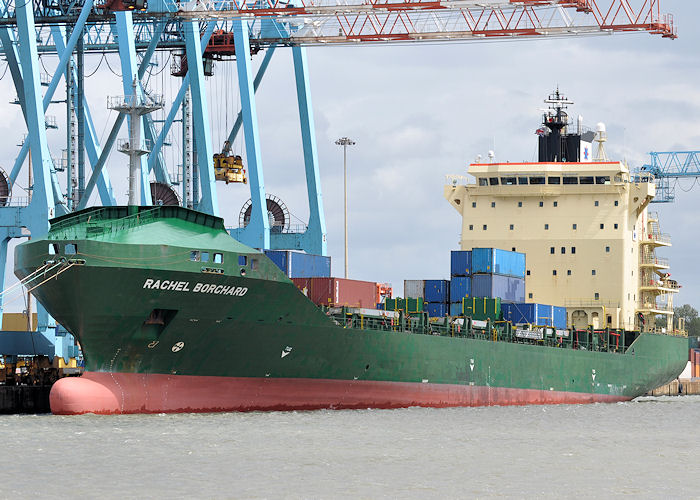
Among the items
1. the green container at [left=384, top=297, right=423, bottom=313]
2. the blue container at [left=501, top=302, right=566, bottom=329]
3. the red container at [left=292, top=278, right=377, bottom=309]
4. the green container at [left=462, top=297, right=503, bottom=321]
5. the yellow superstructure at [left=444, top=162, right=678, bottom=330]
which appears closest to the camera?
the red container at [left=292, top=278, right=377, bottom=309]

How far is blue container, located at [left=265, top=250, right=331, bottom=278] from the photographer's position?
37.0 m

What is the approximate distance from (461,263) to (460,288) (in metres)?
0.87

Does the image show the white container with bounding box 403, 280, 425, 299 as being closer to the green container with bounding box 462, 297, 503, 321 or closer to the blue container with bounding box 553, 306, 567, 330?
the green container with bounding box 462, 297, 503, 321

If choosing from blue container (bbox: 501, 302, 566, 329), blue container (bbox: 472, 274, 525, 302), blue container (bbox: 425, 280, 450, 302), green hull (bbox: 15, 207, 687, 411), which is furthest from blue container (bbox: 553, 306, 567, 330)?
green hull (bbox: 15, 207, 687, 411)

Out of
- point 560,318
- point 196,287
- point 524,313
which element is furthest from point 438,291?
point 196,287

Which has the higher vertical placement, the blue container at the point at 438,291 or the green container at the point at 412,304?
the blue container at the point at 438,291

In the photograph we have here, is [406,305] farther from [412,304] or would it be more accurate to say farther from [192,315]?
[192,315]

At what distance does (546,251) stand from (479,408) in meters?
11.3

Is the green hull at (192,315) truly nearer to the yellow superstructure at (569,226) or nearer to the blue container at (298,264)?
the blue container at (298,264)

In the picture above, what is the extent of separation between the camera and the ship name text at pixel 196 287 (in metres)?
30.2

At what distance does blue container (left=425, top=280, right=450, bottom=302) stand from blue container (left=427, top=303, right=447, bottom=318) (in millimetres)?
144

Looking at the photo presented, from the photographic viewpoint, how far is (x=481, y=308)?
41.6 metres

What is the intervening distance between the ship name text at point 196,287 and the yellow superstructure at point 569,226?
1992cm

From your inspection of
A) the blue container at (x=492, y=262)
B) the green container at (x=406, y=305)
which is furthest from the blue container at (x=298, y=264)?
the blue container at (x=492, y=262)
